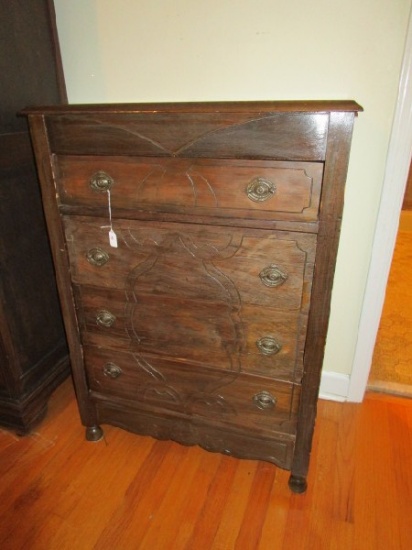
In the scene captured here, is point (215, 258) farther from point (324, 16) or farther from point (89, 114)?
point (324, 16)

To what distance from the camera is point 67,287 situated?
1.35 metres

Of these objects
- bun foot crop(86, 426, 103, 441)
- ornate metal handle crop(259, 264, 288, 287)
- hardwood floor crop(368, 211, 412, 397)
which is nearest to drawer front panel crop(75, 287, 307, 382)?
ornate metal handle crop(259, 264, 288, 287)

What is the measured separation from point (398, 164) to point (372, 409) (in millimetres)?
1184

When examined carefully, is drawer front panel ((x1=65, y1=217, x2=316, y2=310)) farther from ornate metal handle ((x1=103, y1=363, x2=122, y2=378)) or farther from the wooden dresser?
ornate metal handle ((x1=103, y1=363, x2=122, y2=378))

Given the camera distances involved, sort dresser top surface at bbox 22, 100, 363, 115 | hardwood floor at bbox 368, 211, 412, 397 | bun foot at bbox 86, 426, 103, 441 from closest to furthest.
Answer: dresser top surface at bbox 22, 100, 363, 115, bun foot at bbox 86, 426, 103, 441, hardwood floor at bbox 368, 211, 412, 397

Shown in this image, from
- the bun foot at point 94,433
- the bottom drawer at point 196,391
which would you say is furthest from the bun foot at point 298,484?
the bun foot at point 94,433

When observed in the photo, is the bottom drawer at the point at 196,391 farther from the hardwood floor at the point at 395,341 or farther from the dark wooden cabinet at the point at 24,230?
the hardwood floor at the point at 395,341

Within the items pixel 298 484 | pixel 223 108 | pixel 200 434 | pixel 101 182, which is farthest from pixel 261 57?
pixel 298 484

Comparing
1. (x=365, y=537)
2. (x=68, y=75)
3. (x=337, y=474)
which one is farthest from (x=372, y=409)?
(x=68, y=75)

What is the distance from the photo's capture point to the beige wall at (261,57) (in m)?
1.30

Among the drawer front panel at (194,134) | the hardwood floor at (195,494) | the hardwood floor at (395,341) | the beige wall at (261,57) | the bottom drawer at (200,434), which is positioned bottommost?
the hardwood floor at (195,494)

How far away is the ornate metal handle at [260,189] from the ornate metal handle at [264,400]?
68 cm

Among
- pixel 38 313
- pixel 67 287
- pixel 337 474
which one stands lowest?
pixel 337 474

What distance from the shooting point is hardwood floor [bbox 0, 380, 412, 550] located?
4.22 feet
